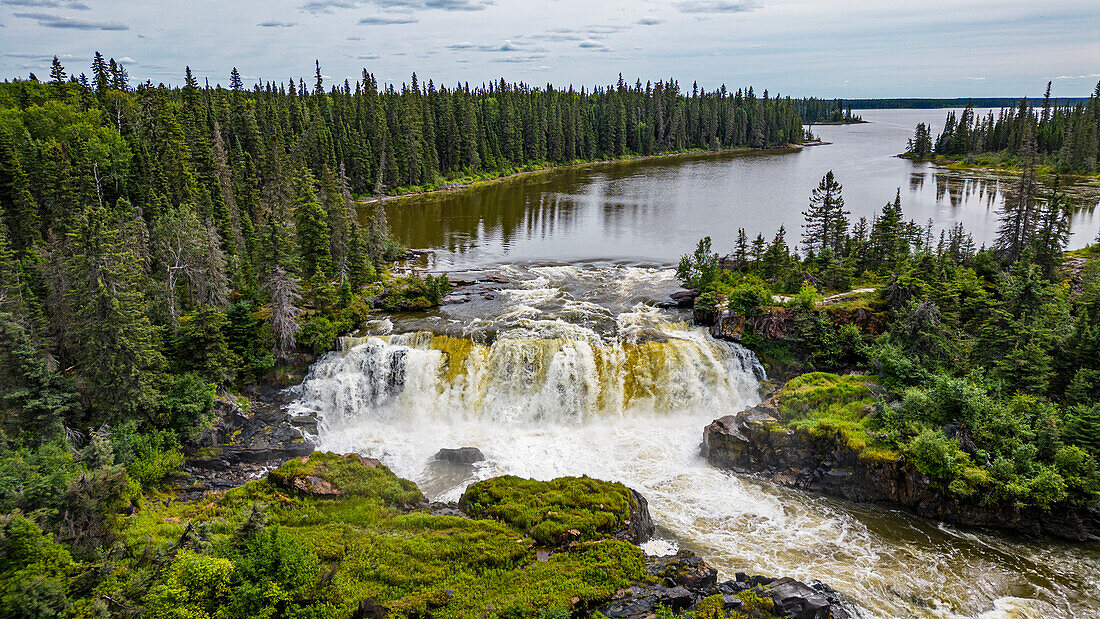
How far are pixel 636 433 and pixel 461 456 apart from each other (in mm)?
9407

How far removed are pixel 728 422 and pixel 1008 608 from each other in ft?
40.4

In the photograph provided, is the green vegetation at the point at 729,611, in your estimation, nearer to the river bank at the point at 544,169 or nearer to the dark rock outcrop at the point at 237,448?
the dark rock outcrop at the point at 237,448

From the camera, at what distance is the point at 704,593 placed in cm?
1806

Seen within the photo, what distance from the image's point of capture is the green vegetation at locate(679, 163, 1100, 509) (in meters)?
24.9

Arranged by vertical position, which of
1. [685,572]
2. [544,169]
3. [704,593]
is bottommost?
[704,593]

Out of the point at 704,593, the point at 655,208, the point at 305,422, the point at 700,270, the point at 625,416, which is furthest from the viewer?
the point at 655,208

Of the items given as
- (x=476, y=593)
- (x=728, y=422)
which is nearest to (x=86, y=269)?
(x=476, y=593)

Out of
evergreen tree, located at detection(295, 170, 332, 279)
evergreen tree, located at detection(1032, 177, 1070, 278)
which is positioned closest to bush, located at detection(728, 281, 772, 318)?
evergreen tree, located at detection(1032, 177, 1070, 278)

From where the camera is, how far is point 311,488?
23609mm

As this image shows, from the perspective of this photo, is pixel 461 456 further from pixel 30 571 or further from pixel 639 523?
pixel 30 571

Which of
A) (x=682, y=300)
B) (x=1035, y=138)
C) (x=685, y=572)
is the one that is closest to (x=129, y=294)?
(x=685, y=572)

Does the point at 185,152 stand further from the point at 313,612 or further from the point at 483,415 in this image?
the point at 313,612

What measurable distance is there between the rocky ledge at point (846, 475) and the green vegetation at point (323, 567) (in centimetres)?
899

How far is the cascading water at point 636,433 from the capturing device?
21750 millimetres
